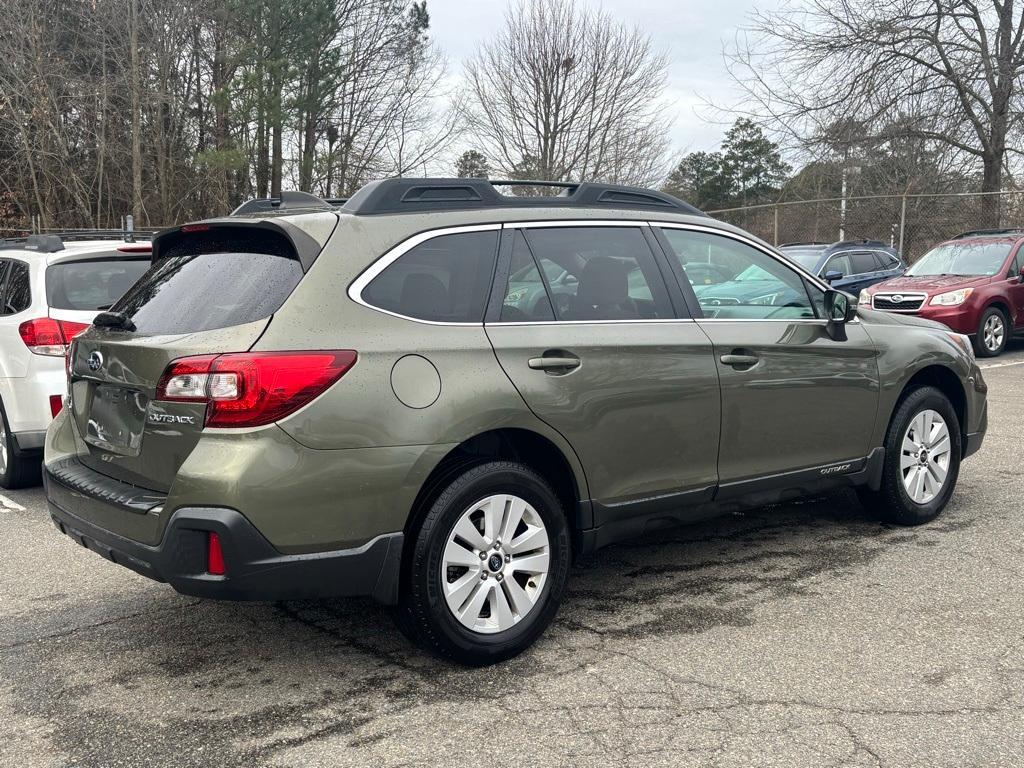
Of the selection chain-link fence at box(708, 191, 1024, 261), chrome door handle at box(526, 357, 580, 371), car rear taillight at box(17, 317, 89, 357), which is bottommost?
car rear taillight at box(17, 317, 89, 357)

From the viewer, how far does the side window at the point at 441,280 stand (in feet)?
11.5

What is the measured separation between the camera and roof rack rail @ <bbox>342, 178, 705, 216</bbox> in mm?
3650

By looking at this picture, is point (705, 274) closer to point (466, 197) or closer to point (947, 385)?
point (466, 197)

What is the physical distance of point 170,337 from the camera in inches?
135

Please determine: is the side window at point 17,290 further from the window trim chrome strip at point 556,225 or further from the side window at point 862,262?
the side window at point 862,262

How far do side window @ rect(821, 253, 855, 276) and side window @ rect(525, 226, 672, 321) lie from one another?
12.9m

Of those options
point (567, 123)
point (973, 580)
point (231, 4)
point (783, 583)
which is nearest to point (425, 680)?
point (783, 583)

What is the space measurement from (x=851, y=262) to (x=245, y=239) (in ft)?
48.8

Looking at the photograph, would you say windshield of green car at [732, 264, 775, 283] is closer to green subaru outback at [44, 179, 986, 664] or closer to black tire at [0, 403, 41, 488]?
green subaru outback at [44, 179, 986, 664]

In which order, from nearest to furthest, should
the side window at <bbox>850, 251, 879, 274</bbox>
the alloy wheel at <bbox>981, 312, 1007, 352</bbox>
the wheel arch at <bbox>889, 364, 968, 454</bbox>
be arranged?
1. the wheel arch at <bbox>889, 364, 968, 454</bbox>
2. the alloy wheel at <bbox>981, 312, 1007, 352</bbox>
3. the side window at <bbox>850, 251, 879, 274</bbox>

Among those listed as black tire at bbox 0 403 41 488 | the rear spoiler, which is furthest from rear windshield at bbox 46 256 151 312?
the rear spoiler

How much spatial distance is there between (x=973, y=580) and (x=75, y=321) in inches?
208

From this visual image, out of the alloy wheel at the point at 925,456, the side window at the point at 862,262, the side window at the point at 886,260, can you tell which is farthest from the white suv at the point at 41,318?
the side window at the point at 886,260

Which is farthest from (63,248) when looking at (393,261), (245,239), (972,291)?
(972,291)
